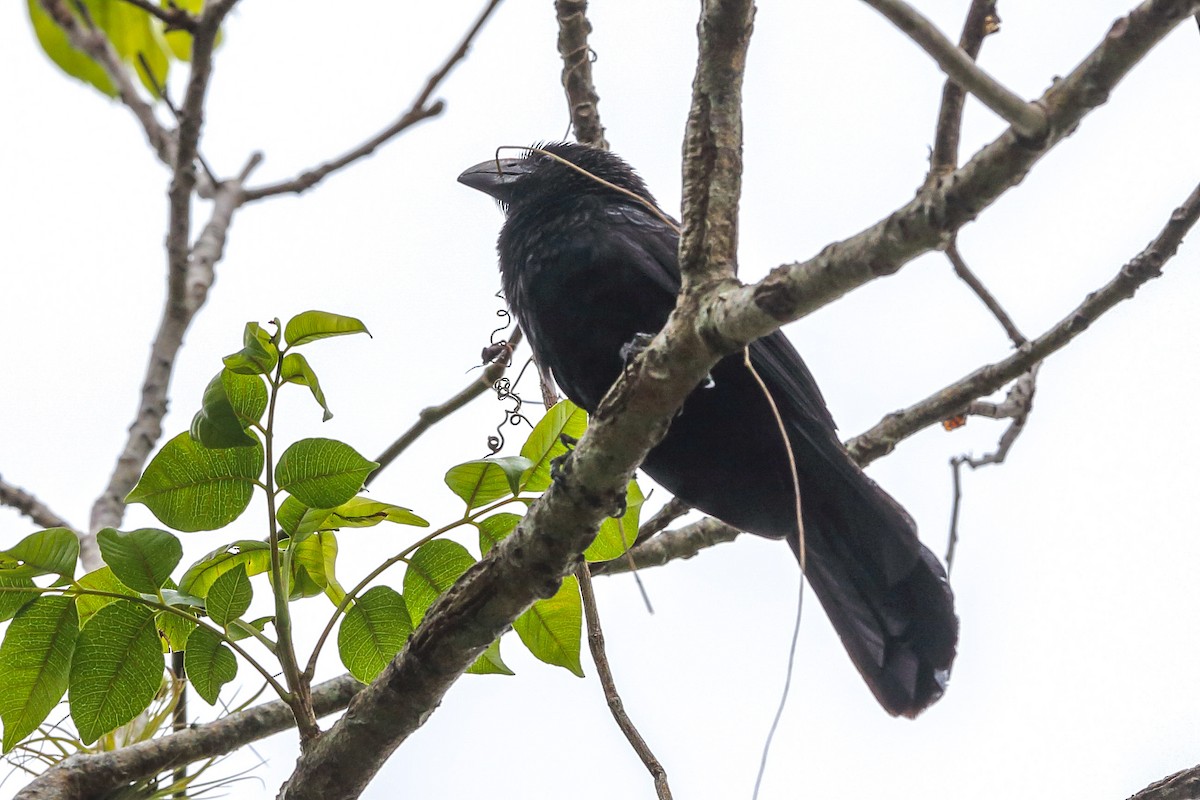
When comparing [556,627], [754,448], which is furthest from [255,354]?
[754,448]

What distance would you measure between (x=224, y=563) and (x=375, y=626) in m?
0.39

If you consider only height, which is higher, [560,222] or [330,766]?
[560,222]

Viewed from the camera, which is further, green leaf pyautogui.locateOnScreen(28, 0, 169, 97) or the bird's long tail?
the bird's long tail

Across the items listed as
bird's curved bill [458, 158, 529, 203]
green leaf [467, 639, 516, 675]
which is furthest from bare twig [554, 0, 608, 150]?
green leaf [467, 639, 516, 675]

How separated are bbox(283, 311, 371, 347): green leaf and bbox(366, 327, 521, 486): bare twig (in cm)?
131

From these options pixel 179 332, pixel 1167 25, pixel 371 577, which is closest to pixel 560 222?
pixel 179 332

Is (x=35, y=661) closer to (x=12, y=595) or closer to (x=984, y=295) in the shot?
(x=12, y=595)

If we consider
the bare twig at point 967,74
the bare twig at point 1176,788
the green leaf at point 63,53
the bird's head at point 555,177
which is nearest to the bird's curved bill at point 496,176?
the bird's head at point 555,177

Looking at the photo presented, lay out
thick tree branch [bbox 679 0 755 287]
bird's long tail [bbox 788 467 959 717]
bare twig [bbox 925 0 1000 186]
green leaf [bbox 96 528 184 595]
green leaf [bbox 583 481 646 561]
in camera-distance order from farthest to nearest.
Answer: bird's long tail [bbox 788 467 959 717] < green leaf [bbox 583 481 646 561] < green leaf [bbox 96 528 184 595] < thick tree branch [bbox 679 0 755 287] < bare twig [bbox 925 0 1000 186]

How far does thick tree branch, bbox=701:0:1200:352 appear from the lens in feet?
4.73

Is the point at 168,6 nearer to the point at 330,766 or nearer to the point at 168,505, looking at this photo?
the point at 168,505

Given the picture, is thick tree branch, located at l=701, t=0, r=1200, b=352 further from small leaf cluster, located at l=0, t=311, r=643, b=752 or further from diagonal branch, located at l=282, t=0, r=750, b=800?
small leaf cluster, located at l=0, t=311, r=643, b=752

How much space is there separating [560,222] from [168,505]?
5.29ft

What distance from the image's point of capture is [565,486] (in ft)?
7.48
